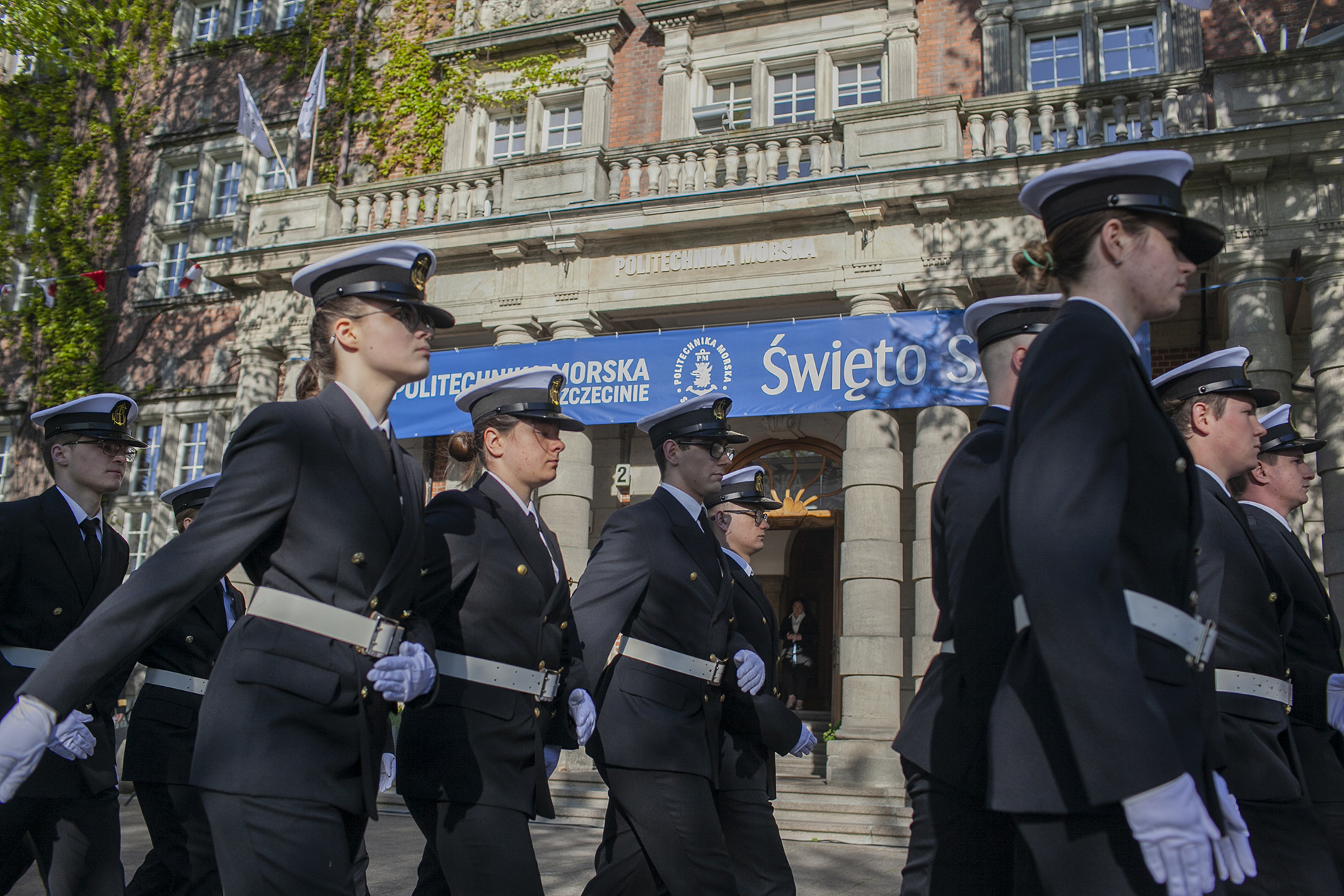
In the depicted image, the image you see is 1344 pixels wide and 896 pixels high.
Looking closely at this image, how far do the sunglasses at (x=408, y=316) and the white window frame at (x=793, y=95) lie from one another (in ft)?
42.9

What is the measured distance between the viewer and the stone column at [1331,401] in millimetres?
10406

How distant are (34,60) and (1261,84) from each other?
21.5m

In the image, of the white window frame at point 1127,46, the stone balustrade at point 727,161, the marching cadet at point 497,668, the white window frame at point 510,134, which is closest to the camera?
the marching cadet at point 497,668

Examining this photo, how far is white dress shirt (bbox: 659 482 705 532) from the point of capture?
5.15 metres

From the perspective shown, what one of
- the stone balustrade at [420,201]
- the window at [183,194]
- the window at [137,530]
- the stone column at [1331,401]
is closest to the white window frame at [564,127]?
the stone balustrade at [420,201]

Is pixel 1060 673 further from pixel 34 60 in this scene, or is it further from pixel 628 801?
pixel 34 60

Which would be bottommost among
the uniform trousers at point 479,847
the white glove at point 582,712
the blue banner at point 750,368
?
the uniform trousers at point 479,847

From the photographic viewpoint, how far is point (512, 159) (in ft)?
47.9

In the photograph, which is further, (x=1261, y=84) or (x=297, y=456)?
(x=1261, y=84)

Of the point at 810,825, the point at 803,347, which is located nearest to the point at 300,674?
the point at 810,825

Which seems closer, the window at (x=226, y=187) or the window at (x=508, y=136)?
the window at (x=508, y=136)

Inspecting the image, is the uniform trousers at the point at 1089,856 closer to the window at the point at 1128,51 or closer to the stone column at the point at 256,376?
the window at the point at 1128,51

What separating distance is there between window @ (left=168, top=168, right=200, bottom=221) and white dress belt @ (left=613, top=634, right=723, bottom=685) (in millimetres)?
17915

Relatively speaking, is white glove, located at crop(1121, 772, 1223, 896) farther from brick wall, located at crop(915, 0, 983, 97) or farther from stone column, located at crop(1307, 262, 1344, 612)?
brick wall, located at crop(915, 0, 983, 97)
